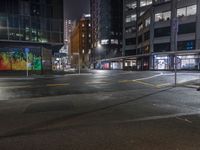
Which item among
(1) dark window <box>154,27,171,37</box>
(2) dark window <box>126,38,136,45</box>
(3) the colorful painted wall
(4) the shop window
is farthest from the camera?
(4) the shop window

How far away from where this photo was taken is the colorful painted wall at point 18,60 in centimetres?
3566

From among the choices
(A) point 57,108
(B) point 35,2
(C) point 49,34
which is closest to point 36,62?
(C) point 49,34

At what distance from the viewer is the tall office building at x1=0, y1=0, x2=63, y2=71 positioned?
3500cm

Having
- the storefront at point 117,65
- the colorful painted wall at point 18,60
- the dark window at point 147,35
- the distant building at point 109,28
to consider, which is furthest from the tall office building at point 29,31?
the distant building at point 109,28

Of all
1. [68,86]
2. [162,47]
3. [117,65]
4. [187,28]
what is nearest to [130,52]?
[117,65]

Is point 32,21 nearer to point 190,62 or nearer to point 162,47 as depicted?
point 162,47

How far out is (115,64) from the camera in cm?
9200

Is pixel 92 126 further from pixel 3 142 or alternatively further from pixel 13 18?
pixel 13 18

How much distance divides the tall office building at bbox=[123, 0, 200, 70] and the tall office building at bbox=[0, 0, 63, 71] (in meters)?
22.8

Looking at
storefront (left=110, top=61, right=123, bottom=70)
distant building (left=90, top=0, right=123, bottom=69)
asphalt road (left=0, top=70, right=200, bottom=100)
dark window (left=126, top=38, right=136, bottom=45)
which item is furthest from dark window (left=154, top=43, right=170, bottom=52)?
distant building (left=90, top=0, right=123, bottom=69)

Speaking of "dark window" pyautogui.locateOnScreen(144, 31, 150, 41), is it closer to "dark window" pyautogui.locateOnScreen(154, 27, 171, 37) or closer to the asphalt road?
"dark window" pyautogui.locateOnScreen(154, 27, 171, 37)

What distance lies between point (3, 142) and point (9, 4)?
35548 millimetres

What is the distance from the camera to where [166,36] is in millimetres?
58125

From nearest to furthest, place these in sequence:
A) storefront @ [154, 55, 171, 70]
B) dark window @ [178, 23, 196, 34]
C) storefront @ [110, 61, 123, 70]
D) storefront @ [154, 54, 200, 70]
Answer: storefront @ [154, 54, 200, 70] < dark window @ [178, 23, 196, 34] < storefront @ [154, 55, 171, 70] < storefront @ [110, 61, 123, 70]
